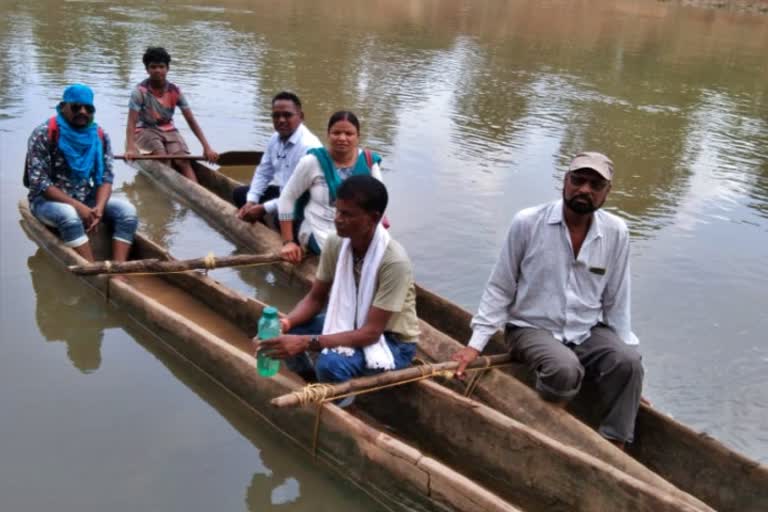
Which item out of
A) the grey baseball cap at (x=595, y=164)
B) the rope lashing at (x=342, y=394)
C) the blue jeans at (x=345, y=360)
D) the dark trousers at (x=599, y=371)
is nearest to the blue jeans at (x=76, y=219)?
the blue jeans at (x=345, y=360)

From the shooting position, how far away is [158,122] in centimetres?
754

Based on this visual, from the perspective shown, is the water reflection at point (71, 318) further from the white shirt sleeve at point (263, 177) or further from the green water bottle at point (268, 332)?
the white shirt sleeve at point (263, 177)

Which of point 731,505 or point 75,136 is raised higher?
point 75,136

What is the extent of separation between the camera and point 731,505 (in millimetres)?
3061

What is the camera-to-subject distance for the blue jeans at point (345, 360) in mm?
3342

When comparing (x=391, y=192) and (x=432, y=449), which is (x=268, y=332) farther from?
(x=391, y=192)

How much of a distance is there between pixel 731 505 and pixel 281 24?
19.7 metres

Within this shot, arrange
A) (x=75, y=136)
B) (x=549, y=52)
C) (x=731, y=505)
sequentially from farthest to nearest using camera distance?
(x=549, y=52) → (x=75, y=136) → (x=731, y=505)

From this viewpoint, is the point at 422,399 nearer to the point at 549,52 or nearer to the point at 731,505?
the point at 731,505

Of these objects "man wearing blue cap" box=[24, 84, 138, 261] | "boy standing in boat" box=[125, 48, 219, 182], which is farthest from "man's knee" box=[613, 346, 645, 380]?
"boy standing in boat" box=[125, 48, 219, 182]

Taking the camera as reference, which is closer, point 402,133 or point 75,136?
point 75,136

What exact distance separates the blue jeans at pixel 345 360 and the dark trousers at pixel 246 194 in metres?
2.54

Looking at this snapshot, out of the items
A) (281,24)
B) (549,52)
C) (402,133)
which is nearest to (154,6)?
(281,24)

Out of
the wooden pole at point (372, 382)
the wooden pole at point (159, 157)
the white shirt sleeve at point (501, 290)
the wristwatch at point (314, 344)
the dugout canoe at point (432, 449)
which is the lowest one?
the dugout canoe at point (432, 449)
